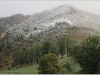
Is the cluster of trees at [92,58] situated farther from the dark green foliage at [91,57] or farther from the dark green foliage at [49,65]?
the dark green foliage at [49,65]

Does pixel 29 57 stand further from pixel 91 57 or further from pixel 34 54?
pixel 91 57

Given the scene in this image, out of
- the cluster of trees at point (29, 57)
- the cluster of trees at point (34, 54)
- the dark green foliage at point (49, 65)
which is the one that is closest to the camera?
the dark green foliage at point (49, 65)

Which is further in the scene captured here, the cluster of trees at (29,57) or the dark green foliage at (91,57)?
the cluster of trees at (29,57)

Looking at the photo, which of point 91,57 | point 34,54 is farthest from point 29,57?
point 91,57

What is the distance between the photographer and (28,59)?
8956 centimetres

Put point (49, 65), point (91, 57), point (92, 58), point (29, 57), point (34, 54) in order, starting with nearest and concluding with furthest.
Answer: point (49, 65) → point (92, 58) → point (91, 57) → point (34, 54) → point (29, 57)

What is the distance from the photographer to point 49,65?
56.8 metres

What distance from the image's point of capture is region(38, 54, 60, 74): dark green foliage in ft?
184

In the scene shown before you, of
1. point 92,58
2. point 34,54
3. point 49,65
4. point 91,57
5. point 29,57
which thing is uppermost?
point 34,54

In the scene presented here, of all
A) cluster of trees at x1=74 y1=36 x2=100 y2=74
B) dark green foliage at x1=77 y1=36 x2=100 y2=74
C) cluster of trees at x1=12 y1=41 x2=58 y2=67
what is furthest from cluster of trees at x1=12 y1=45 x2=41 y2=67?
dark green foliage at x1=77 y1=36 x2=100 y2=74

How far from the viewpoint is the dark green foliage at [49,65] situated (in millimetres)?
55969

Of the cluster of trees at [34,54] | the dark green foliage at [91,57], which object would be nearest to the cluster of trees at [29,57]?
the cluster of trees at [34,54]

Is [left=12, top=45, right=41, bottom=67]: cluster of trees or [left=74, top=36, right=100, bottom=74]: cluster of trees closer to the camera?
[left=74, top=36, right=100, bottom=74]: cluster of trees

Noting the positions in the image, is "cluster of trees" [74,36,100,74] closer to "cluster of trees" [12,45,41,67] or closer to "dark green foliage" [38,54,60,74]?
"dark green foliage" [38,54,60,74]
